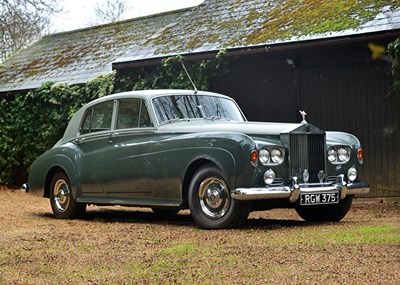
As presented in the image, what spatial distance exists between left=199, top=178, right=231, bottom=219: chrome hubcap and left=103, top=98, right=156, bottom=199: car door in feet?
3.28

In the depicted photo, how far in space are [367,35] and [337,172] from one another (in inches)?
165

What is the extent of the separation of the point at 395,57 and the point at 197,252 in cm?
660

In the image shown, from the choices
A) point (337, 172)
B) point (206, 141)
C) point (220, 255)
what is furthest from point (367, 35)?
point (220, 255)

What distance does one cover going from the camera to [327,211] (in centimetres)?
941

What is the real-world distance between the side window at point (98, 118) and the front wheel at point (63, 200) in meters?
0.75

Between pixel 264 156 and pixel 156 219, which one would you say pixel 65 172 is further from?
pixel 264 156

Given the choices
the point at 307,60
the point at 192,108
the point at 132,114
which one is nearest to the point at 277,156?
the point at 192,108

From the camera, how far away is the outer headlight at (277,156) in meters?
8.34

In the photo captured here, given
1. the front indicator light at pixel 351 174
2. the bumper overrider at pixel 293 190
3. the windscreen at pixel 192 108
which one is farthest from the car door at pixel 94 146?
the front indicator light at pixel 351 174

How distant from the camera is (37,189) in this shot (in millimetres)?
10914

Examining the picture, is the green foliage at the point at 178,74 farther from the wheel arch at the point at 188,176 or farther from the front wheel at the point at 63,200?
the wheel arch at the point at 188,176

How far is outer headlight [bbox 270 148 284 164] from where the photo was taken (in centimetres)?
834

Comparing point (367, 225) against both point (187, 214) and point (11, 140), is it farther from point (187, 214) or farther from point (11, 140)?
point (11, 140)

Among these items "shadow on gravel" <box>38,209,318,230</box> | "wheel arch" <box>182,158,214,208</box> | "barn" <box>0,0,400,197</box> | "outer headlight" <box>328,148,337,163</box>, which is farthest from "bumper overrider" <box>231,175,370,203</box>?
"barn" <box>0,0,400,197</box>
